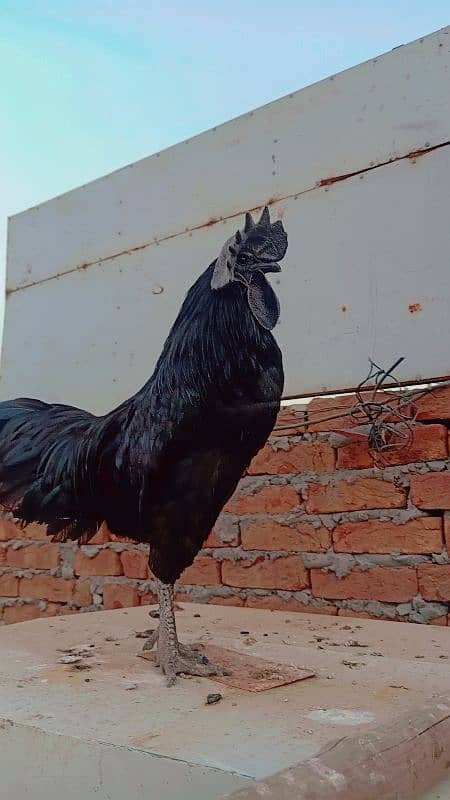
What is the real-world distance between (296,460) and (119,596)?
4.84ft

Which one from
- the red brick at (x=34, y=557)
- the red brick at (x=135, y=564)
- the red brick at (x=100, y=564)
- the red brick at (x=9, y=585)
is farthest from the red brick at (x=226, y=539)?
the red brick at (x=9, y=585)

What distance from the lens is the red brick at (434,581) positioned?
304cm

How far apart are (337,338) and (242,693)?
2129 mm

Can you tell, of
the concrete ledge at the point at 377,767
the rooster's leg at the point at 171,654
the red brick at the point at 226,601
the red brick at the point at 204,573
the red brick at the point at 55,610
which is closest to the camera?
the concrete ledge at the point at 377,767

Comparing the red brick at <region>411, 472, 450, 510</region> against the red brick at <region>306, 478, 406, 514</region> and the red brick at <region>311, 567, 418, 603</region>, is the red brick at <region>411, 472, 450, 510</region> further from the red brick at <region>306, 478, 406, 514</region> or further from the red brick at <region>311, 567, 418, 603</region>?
the red brick at <region>311, 567, 418, 603</region>

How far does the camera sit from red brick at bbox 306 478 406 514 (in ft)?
10.7

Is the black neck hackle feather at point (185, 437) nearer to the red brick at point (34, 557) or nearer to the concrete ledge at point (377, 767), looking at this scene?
the concrete ledge at point (377, 767)

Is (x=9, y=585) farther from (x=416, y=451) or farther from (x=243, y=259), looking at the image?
(x=243, y=259)

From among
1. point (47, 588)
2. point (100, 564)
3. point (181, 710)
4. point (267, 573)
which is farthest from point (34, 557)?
point (181, 710)

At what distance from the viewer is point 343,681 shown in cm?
202

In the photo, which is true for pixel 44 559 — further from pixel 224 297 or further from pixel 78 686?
pixel 224 297

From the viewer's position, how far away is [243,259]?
7.52 ft

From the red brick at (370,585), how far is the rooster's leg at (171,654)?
1206mm

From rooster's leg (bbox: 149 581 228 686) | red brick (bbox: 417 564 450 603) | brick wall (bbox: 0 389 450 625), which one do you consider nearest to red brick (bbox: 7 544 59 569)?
brick wall (bbox: 0 389 450 625)
